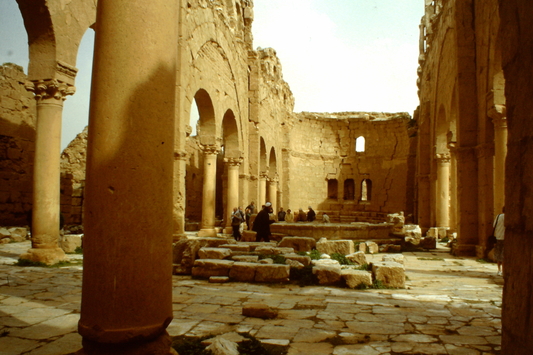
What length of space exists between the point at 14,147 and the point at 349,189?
22950mm

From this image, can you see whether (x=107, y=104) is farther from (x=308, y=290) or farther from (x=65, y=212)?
(x=65, y=212)

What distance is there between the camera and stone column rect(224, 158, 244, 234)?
18141 mm

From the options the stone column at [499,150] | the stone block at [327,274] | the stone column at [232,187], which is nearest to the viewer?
the stone block at [327,274]

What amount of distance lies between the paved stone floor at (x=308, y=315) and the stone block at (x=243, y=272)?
1.12ft

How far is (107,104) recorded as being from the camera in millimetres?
3016

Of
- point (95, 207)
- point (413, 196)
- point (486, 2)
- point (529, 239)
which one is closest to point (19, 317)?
point (95, 207)

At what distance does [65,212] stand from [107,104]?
1705 cm

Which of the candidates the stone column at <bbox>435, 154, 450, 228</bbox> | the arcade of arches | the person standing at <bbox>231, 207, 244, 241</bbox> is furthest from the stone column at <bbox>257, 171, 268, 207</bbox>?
the stone column at <bbox>435, 154, 450, 228</bbox>

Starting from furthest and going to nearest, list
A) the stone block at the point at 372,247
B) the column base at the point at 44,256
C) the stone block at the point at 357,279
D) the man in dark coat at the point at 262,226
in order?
the stone block at the point at 372,247, the man in dark coat at the point at 262,226, the column base at the point at 44,256, the stone block at the point at 357,279

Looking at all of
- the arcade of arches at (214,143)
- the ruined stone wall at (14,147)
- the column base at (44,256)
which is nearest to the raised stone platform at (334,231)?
the arcade of arches at (214,143)

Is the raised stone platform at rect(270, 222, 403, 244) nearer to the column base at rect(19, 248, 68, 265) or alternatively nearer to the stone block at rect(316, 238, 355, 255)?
the stone block at rect(316, 238, 355, 255)

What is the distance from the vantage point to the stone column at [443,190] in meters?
18.7

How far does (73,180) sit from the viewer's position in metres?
19.4

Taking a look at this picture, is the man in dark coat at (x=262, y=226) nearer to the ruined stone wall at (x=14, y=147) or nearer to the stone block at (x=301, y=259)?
the stone block at (x=301, y=259)
